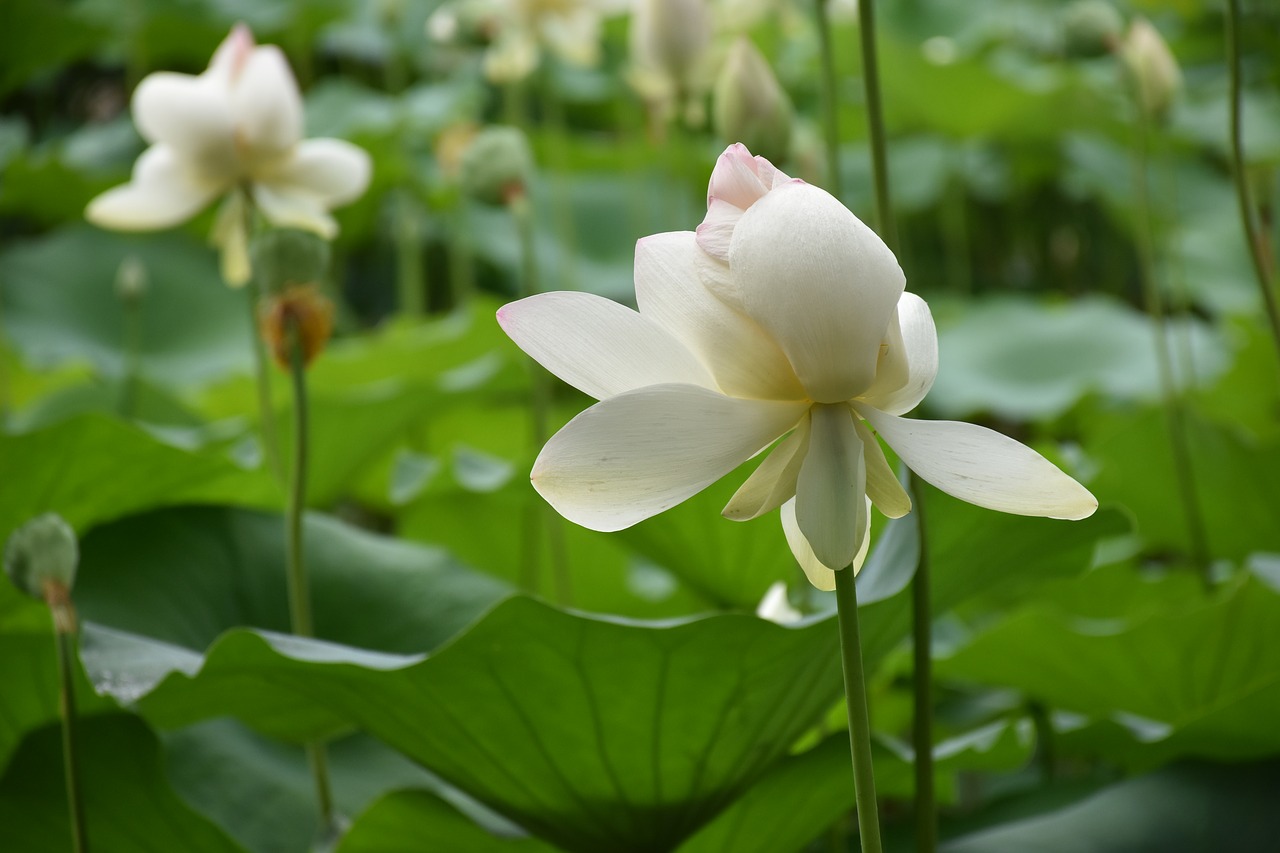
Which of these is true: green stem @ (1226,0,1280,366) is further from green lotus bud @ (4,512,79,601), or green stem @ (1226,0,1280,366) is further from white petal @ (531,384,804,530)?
green lotus bud @ (4,512,79,601)

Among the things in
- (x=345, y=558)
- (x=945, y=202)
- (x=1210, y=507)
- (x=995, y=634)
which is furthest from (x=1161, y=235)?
(x=345, y=558)

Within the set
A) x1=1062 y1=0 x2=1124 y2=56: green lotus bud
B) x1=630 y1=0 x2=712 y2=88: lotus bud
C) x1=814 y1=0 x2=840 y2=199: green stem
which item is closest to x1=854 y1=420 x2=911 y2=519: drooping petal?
x1=814 y1=0 x2=840 y2=199: green stem

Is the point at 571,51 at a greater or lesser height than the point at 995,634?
greater

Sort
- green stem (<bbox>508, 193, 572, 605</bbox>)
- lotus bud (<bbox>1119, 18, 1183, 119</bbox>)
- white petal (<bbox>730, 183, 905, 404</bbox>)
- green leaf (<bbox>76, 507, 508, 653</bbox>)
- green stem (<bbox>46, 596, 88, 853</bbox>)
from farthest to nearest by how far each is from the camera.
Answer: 1. lotus bud (<bbox>1119, 18, 1183, 119</bbox>)
2. green stem (<bbox>508, 193, 572, 605</bbox>)
3. green leaf (<bbox>76, 507, 508, 653</bbox>)
4. green stem (<bbox>46, 596, 88, 853</bbox>)
5. white petal (<bbox>730, 183, 905, 404</bbox>)

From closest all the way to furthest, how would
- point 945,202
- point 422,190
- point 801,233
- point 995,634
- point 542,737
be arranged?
point 801,233
point 542,737
point 995,634
point 422,190
point 945,202

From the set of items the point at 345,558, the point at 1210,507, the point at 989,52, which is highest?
the point at 989,52

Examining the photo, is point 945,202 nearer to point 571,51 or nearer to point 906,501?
point 571,51

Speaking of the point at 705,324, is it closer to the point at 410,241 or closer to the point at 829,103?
the point at 829,103
